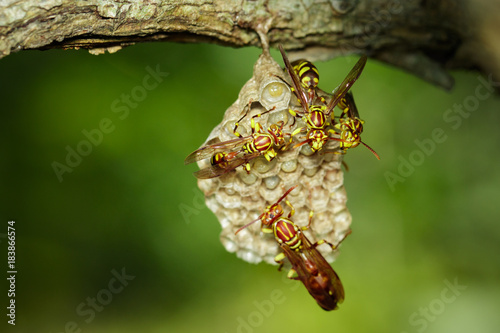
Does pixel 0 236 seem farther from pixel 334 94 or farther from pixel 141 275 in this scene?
pixel 334 94

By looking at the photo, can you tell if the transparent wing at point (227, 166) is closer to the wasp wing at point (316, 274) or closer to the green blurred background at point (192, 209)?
the wasp wing at point (316, 274)

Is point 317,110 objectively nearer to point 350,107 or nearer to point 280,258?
point 350,107

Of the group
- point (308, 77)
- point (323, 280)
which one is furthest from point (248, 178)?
point (323, 280)

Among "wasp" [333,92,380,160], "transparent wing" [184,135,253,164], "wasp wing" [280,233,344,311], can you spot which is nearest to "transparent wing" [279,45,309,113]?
"wasp" [333,92,380,160]

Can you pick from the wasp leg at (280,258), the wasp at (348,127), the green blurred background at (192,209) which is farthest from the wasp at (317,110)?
the green blurred background at (192,209)

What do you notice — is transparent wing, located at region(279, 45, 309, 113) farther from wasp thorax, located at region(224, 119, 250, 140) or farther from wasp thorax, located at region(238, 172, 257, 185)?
wasp thorax, located at region(238, 172, 257, 185)

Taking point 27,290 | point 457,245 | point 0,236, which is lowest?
point 457,245

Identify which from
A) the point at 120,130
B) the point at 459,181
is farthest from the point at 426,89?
the point at 120,130

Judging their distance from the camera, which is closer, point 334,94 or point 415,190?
point 334,94
